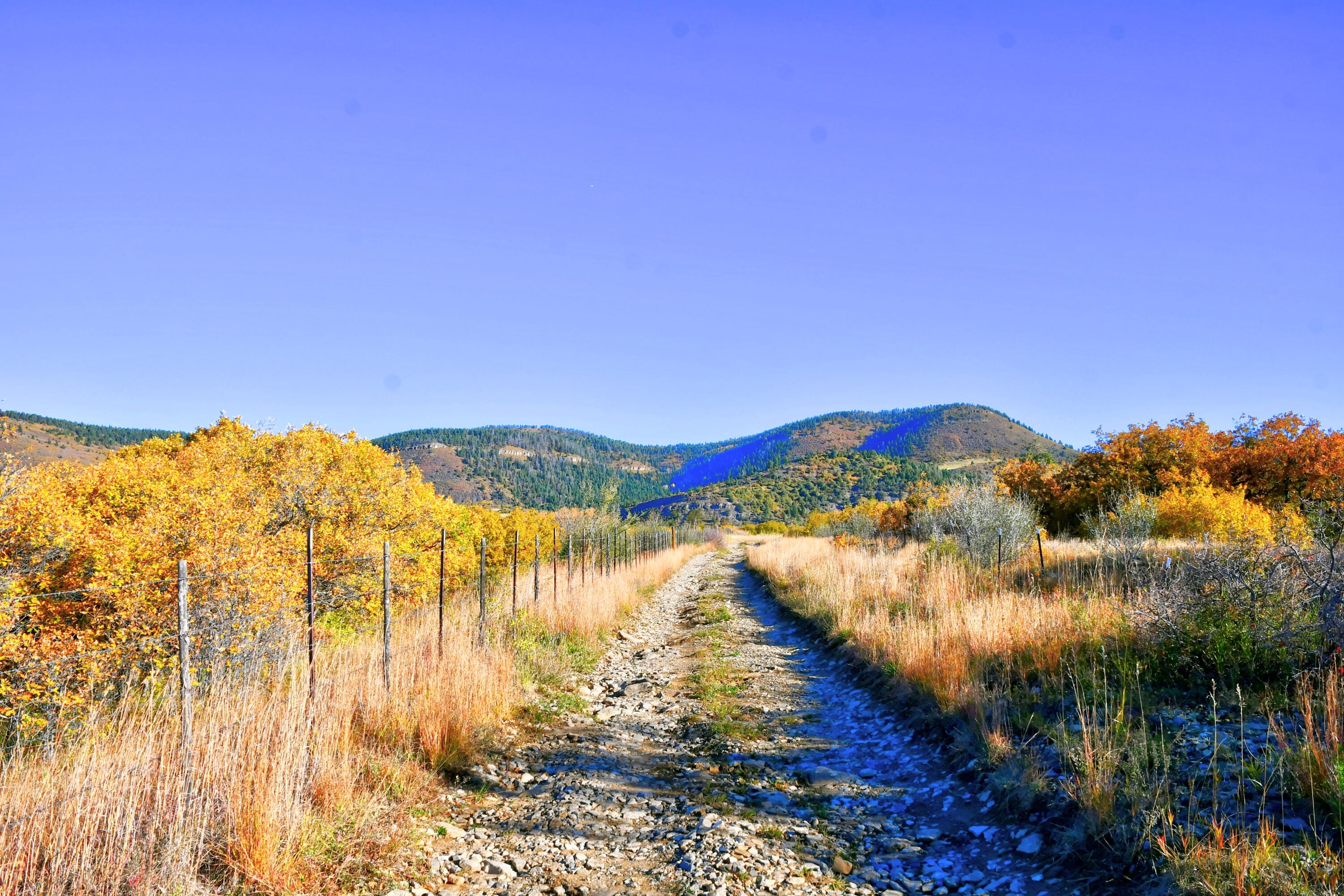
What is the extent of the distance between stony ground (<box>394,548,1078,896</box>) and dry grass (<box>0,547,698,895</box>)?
0.68m

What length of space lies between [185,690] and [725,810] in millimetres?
4343

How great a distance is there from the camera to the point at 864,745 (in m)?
7.50

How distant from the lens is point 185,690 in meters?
4.64

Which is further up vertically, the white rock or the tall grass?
the tall grass

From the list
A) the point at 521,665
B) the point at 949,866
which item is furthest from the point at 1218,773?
the point at 521,665

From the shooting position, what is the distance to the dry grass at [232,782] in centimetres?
354

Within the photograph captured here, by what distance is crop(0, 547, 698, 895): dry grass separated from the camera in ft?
11.6

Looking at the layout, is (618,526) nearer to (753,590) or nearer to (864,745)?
(753,590)

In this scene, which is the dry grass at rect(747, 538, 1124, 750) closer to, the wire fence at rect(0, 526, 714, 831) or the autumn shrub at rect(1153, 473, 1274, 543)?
the wire fence at rect(0, 526, 714, 831)

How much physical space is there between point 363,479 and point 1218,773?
15229 mm

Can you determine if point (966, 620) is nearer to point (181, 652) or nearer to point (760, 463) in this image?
point (181, 652)

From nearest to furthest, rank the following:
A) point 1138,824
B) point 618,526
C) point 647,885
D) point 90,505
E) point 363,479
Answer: point 1138,824 → point 647,885 → point 90,505 → point 363,479 → point 618,526

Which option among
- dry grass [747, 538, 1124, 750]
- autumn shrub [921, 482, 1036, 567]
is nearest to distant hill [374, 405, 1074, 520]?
autumn shrub [921, 482, 1036, 567]

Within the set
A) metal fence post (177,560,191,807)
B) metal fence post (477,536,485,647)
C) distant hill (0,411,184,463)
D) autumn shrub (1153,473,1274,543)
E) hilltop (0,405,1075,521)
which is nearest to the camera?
metal fence post (177,560,191,807)
